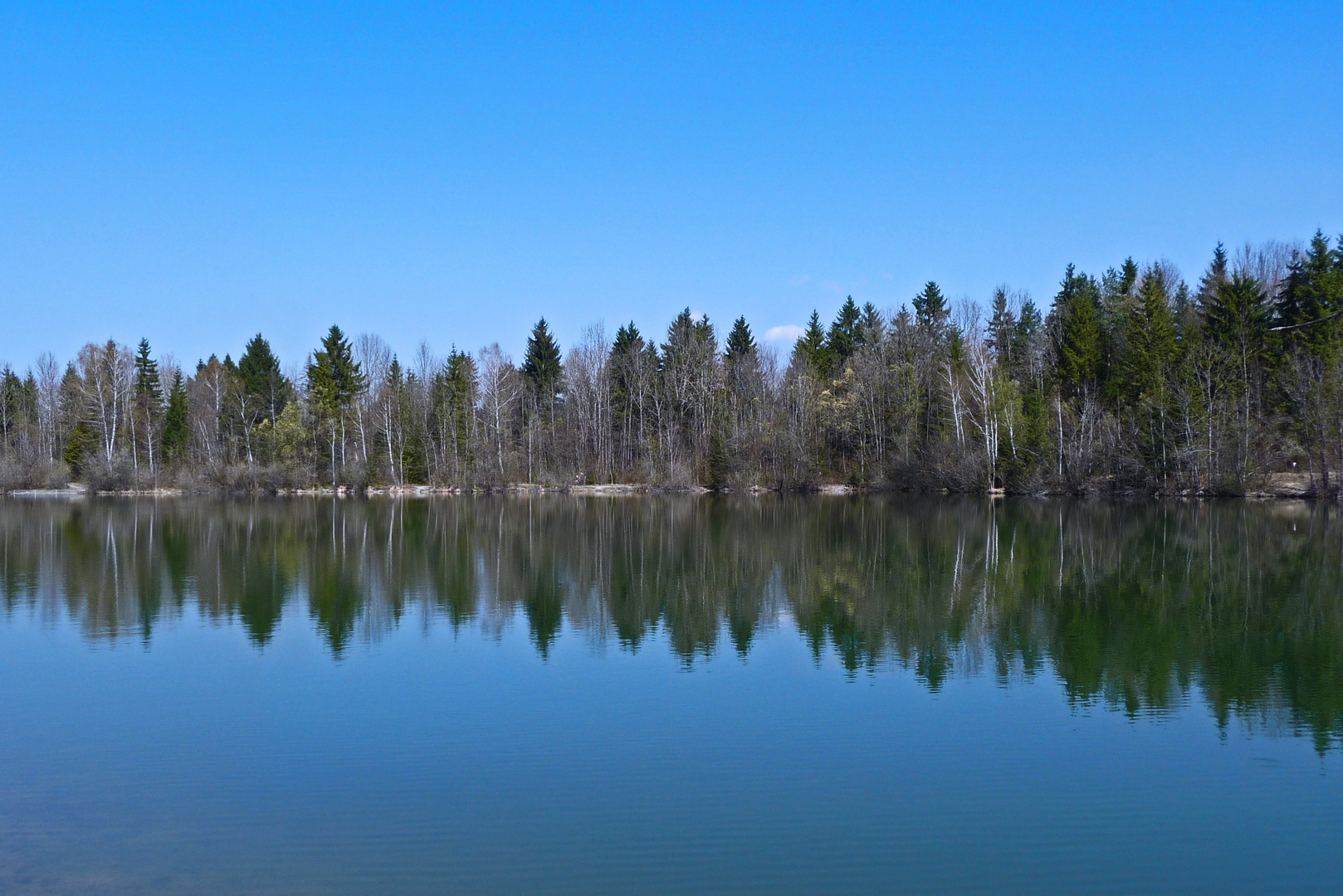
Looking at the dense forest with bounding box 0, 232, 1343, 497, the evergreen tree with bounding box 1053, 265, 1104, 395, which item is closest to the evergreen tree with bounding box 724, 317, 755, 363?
the dense forest with bounding box 0, 232, 1343, 497

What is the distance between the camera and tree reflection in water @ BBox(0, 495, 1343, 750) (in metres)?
14.6

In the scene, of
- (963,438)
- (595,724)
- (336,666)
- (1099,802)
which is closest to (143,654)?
(336,666)

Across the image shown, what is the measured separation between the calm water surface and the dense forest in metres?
28.6

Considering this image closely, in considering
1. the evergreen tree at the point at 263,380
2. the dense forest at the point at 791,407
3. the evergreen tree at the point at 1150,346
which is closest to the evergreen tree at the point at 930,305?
the dense forest at the point at 791,407

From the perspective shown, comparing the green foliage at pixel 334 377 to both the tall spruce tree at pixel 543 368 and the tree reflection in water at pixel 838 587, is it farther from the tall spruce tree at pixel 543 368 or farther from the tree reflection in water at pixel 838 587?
the tree reflection in water at pixel 838 587

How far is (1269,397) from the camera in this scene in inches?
1977

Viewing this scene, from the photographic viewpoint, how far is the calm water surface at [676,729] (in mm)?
7902

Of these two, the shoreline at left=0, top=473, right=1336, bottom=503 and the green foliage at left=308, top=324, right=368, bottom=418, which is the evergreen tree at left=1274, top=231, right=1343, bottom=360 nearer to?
the shoreline at left=0, top=473, right=1336, bottom=503

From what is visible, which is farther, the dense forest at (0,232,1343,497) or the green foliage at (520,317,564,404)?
the green foliage at (520,317,564,404)

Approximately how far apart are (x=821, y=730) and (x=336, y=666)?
7399 millimetres

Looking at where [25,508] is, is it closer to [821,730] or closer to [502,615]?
[502,615]

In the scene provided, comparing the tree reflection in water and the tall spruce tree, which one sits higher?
the tall spruce tree

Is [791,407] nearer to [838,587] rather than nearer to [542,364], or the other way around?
[542,364]

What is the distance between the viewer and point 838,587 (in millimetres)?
22031
